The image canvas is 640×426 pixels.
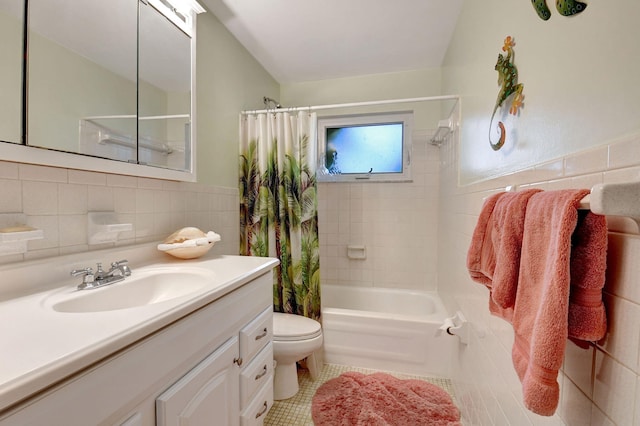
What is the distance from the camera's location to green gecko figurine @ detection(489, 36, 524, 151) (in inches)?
35.8

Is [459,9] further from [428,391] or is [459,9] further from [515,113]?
[428,391]

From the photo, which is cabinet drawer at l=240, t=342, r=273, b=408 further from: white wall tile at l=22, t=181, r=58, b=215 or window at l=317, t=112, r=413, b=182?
window at l=317, t=112, r=413, b=182

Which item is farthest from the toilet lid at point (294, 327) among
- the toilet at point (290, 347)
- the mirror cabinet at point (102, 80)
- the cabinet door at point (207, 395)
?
the mirror cabinet at point (102, 80)

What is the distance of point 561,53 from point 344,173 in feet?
6.54

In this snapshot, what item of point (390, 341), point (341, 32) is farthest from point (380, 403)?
point (341, 32)

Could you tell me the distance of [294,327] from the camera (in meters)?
1.70

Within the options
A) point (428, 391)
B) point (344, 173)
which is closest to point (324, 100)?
point (344, 173)

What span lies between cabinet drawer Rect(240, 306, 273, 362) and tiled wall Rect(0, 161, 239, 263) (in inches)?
24.8

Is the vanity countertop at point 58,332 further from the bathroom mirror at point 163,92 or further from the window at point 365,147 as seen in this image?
the window at point 365,147

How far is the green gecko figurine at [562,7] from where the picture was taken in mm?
609

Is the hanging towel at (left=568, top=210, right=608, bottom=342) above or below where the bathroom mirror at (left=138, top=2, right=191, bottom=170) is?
below

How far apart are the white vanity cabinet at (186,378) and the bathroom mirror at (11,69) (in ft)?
1.90

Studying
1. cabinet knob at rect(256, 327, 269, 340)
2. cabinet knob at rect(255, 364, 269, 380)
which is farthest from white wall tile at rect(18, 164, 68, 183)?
cabinet knob at rect(255, 364, 269, 380)

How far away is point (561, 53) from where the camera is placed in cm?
68
